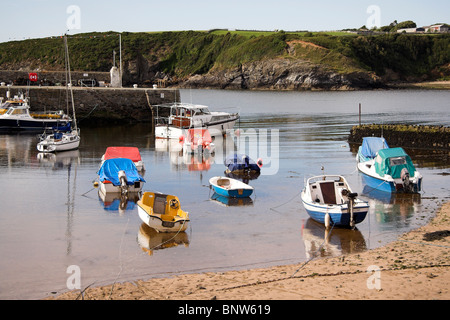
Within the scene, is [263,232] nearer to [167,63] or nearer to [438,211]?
[438,211]

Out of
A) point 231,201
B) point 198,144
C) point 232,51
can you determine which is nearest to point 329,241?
point 231,201

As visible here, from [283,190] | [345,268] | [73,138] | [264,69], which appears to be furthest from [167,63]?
[345,268]

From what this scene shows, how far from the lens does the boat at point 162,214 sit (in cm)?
1978

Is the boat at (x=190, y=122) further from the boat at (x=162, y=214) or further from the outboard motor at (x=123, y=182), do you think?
the boat at (x=162, y=214)

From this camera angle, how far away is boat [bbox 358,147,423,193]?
1049 inches

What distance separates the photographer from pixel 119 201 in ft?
83.7

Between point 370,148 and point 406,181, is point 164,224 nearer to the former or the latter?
point 406,181

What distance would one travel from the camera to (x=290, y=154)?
1590 inches

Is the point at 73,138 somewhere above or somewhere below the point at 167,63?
below

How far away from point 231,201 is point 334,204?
5.77m

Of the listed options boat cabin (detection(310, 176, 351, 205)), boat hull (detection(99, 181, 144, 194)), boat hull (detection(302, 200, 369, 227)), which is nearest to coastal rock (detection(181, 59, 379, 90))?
boat hull (detection(99, 181, 144, 194))
